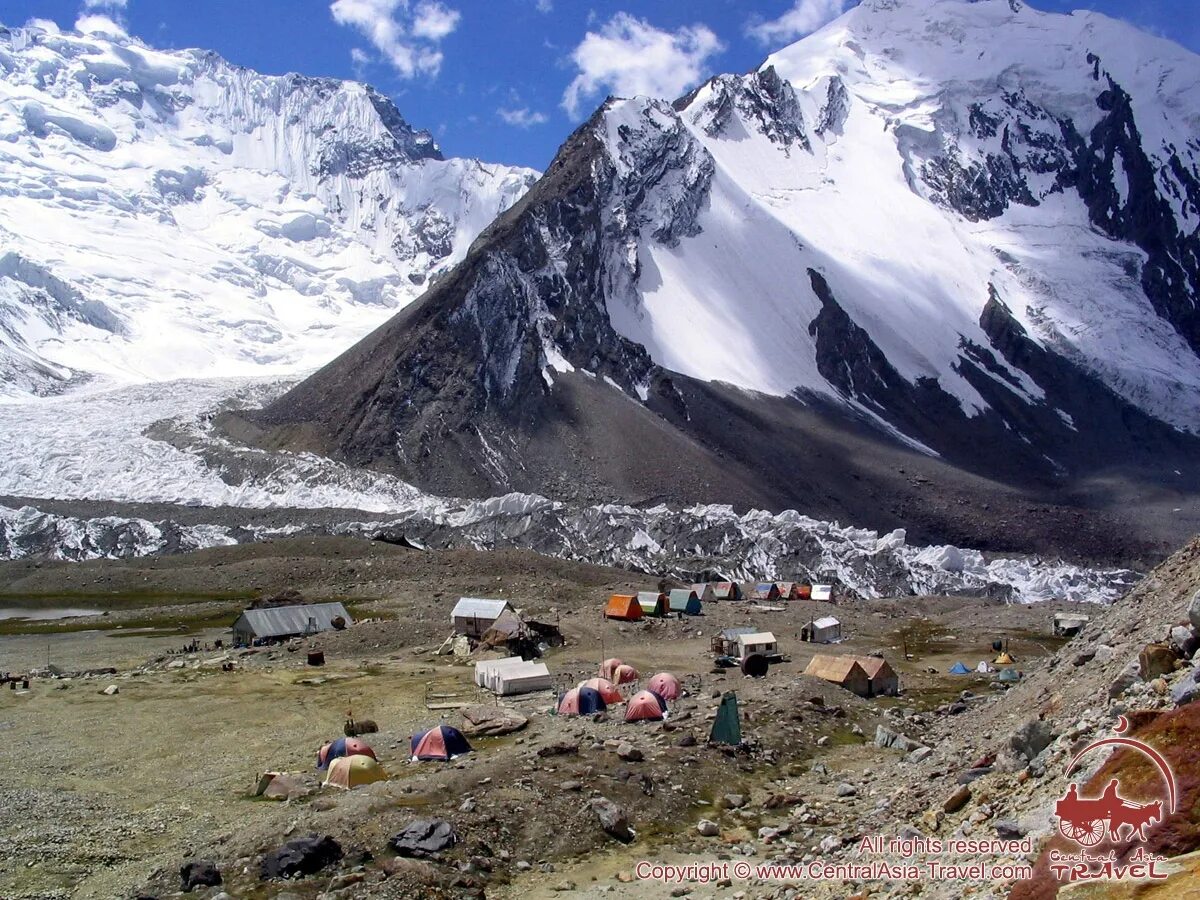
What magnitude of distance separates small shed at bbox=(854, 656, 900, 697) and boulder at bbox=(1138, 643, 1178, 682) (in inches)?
893

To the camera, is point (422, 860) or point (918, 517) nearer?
point (422, 860)

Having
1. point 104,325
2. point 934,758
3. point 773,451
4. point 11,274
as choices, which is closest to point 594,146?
point 773,451

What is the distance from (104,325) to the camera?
194 metres

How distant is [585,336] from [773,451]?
1300 inches

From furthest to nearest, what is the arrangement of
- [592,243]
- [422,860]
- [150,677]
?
[592,243]
[150,677]
[422,860]

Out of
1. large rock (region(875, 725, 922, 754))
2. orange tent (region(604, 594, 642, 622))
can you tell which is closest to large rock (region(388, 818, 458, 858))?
large rock (region(875, 725, 922, 754))

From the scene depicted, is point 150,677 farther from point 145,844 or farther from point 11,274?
point 11,274

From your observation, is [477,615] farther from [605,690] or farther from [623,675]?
[605,690]

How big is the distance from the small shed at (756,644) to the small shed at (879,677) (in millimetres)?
7803

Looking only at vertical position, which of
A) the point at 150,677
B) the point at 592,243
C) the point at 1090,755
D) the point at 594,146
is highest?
the point at 594,146

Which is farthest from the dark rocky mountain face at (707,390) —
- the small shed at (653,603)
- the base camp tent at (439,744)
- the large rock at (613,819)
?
the large rock at (613,819)

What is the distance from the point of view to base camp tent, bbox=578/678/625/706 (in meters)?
30.6

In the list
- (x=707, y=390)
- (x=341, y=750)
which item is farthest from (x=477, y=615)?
(x=707, y=390)

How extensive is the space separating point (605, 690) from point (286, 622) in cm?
2623
